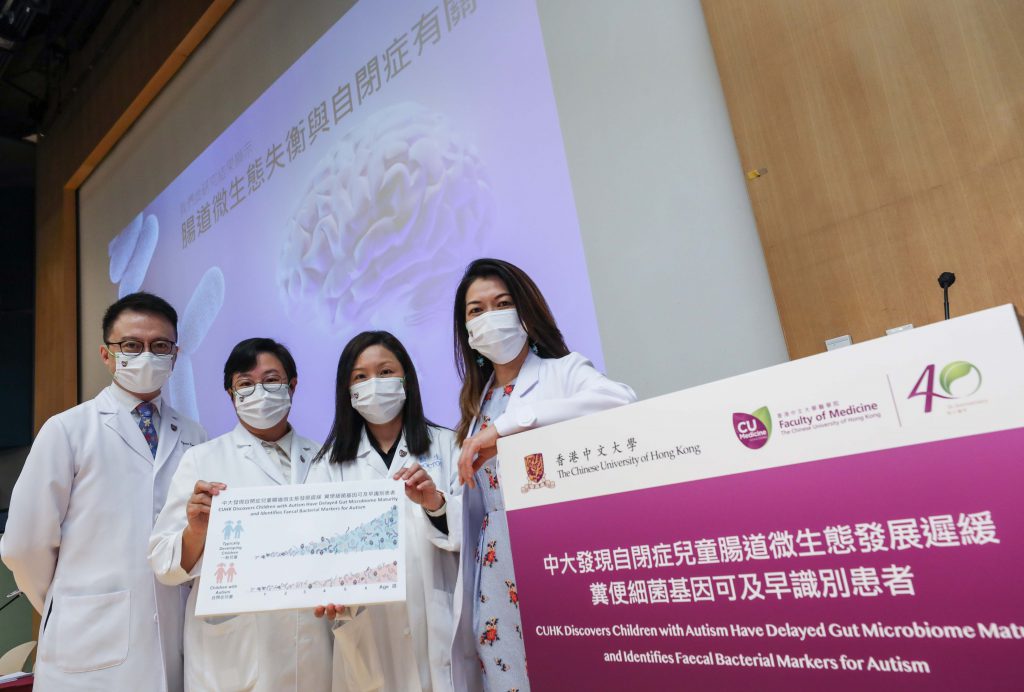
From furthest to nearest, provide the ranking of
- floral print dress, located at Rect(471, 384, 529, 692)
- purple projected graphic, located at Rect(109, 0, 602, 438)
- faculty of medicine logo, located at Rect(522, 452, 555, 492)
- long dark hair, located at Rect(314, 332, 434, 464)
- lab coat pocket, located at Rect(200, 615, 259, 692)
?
purple projected graphic, located at Rect(109, 0, 602, 438)
long dark hair, located at Rect(314, 332, 434, 464)
lab coat pocket, located at Rect(200, 615, 259, 692)
floral print dress, located at Rect(471, 384, 529, 692)
faculty of medicine logo, located at Rect(522, 452, 555, 492)

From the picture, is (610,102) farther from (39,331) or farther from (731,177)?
(39,331)

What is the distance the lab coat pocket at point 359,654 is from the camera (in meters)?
1.82

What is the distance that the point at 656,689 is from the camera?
112 centimetres

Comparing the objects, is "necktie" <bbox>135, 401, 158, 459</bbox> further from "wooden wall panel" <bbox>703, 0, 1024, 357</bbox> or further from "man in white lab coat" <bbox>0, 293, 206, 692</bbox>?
"wooden wall panel" <bbox>703, 0, 1024, 357</bbox>

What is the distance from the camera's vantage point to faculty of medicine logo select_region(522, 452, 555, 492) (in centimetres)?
131

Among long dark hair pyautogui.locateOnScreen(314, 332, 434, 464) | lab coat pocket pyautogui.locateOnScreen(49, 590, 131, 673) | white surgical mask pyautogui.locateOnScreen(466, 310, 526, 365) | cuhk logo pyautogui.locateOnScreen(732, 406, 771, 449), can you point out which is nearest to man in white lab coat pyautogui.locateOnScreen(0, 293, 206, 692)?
lab coat pocket pyautogui.locateOnScreen(49, 590, 131, 673)

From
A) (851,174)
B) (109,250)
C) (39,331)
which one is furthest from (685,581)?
(39,331)

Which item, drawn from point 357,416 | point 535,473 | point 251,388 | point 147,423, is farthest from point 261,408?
point 535,473

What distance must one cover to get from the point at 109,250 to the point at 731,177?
5.06m

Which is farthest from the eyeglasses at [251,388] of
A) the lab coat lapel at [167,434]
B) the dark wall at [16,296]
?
the dark wall at [16,296]

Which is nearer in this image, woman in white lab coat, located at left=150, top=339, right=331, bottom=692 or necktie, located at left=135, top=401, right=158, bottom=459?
woman in white lab coat, located at left=150, top=339, right=331, bottom=692

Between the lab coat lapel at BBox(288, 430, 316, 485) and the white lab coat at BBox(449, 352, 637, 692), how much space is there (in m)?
0.61

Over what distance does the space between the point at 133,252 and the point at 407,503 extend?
4.18 meters

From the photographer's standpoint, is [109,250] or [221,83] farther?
[109,250]
